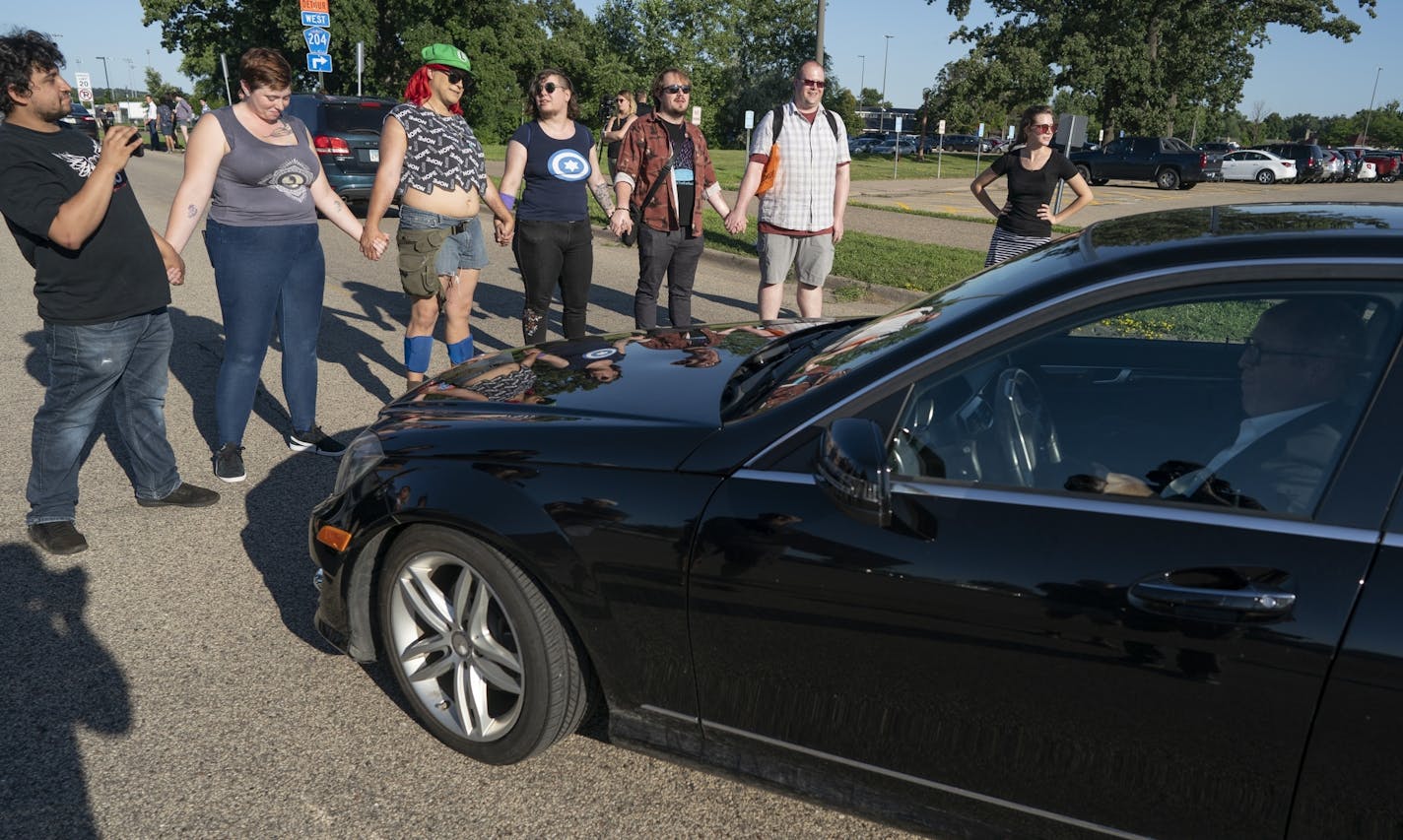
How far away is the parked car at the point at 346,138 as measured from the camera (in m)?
15.3

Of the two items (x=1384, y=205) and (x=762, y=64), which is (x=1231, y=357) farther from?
(x=762, y=64)

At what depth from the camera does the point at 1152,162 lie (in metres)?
31.9

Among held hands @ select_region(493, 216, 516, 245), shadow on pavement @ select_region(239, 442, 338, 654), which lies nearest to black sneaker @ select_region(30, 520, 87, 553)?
shadow on pavement @ select_region(239, 442, 338, 654)

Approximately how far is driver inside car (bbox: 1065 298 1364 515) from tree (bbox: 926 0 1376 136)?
1737 inches

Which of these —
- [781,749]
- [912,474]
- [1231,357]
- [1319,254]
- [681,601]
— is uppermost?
[1319,254]

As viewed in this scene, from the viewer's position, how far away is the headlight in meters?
2.89

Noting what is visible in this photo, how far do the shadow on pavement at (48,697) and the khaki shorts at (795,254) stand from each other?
430cm

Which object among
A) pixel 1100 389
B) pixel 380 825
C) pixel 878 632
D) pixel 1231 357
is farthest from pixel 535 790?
pixel 1231 357

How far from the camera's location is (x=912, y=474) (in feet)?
7.20

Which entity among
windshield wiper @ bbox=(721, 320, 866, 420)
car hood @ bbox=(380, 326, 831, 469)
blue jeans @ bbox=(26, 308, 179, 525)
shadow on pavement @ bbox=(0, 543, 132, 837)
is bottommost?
shadow on pavement @ bbox=(0, 543, 132, 837)

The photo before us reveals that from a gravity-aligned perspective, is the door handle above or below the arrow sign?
Answer: below

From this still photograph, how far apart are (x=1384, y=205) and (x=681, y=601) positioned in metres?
1.99

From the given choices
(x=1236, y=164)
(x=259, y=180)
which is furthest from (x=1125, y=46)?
(x=259, y=180)

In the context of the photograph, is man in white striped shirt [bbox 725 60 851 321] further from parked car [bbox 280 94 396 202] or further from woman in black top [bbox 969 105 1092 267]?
parked car [bbox 280 94 396 202]
